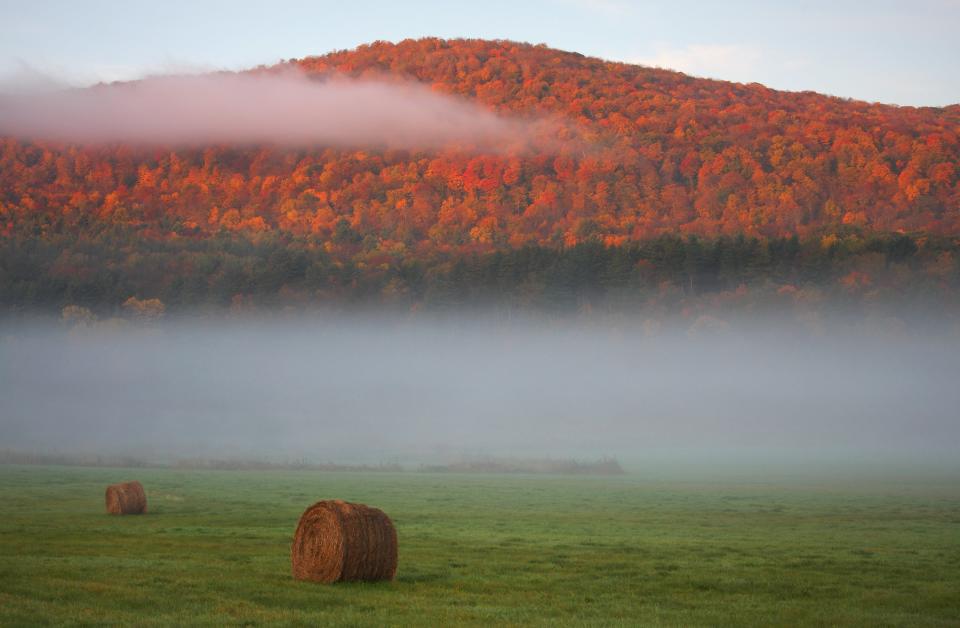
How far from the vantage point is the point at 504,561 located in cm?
2236

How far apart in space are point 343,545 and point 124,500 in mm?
14122

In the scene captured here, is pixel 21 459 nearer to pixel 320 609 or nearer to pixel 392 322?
pixel 320 609

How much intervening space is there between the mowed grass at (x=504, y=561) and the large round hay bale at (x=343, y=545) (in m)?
0.44

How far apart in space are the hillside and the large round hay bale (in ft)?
371

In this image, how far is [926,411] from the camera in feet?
358

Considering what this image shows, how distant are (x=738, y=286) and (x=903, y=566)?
10797cm

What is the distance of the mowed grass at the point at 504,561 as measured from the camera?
1639 centimetres

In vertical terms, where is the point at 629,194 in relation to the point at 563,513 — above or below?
above

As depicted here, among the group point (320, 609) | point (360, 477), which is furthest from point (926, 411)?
point (320, 609)

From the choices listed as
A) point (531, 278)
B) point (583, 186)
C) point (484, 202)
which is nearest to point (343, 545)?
point (531, 278)

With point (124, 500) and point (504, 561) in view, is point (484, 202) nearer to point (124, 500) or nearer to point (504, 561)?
point (124, 500)

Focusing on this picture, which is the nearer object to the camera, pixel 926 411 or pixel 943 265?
pixel 926 411

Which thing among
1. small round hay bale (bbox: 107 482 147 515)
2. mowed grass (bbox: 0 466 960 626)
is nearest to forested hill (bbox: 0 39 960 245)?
mowed grass (bbox: 0 466 960 626)

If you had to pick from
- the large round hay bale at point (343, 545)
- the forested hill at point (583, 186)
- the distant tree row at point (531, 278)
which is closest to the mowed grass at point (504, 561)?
the large round hay bale at point (343, 545)
